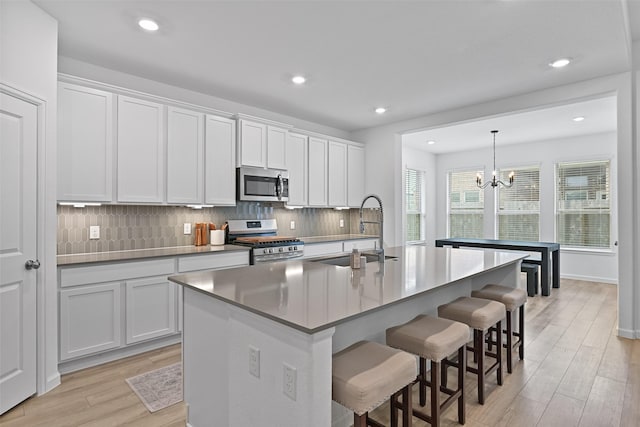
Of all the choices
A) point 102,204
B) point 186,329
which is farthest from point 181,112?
point 186,329

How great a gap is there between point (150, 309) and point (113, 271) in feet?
1.63

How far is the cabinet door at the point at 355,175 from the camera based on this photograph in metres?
5.75

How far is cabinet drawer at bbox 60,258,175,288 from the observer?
274cm

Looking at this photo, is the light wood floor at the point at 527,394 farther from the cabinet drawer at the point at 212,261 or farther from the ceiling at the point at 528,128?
the ceiling at the point at 528,128

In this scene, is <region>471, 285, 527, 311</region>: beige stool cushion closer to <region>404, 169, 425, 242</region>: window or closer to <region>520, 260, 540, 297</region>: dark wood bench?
<region>520, 260, 540, 297</region>: dark wood bench

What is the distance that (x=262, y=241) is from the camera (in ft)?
13.4

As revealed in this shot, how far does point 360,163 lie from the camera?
5.95 meters

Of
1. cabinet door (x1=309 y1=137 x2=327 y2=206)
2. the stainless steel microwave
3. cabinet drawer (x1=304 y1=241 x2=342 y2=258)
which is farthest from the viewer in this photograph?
cabinet door (x1=309 y1=137 x2=327 y2=206)

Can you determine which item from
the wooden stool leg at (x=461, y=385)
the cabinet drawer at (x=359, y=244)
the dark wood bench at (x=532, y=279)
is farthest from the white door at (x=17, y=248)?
the dark wood bench at (x=532, y=279)

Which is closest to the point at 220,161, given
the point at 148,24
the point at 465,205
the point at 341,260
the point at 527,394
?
the point at 148,24

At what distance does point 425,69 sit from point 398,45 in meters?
0.64

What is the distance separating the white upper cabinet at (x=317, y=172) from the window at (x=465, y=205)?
14.5 feet

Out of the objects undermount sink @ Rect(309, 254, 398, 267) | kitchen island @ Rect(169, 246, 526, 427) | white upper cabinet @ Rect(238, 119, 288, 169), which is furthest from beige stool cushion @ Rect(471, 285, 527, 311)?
white upper cabinet @ Rect(238, 119, 288, 169)

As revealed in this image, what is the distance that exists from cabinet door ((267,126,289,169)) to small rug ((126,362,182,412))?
8.75 ft
